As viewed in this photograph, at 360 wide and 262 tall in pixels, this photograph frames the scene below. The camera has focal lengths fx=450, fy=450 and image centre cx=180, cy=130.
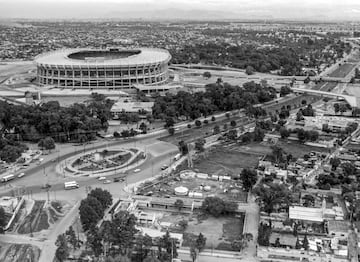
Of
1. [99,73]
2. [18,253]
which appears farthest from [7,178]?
[99,73]

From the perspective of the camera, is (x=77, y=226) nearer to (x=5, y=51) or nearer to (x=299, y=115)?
(x=299, y=115)

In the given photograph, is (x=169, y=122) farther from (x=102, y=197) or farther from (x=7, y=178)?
(x=102, y=197)

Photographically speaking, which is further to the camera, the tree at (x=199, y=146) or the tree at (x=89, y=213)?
the tree at (x=199, y=146)

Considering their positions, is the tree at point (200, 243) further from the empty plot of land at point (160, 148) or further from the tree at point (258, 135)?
the tree at point (258, 135)

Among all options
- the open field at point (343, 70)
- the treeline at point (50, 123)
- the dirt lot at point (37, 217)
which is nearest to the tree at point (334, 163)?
the dirt lot at point (37, 217)

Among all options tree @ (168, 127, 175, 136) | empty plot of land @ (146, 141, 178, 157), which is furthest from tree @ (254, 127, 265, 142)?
tree @ (168, 127, 175, 136)

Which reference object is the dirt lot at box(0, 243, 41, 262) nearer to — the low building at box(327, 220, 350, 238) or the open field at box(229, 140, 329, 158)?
the low building at box(327, 220, 350, 238)
